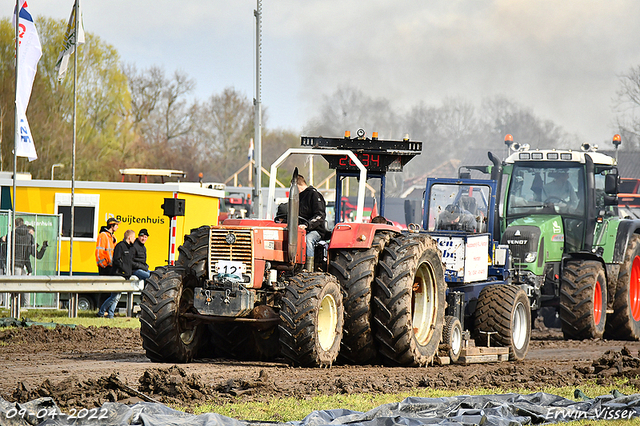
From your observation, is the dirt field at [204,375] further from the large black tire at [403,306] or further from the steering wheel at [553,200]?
the steering wheel at [553,200]

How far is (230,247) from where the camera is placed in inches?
386

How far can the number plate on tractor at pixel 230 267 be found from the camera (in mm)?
9688

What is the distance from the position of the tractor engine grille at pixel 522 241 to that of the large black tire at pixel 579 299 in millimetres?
855

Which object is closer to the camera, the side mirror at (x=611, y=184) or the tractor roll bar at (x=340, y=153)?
the tractor roll bar at (x=340, y=153)

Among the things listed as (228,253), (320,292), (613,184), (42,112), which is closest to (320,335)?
(320,292)

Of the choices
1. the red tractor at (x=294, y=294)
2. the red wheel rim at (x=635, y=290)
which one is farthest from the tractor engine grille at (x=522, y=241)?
the red tractor at (x=294, y=294)

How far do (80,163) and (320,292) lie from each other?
1381 inches

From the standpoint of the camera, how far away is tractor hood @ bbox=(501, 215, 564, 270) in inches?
586

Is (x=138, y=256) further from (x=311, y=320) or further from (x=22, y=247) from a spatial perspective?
(x=311, y=320)

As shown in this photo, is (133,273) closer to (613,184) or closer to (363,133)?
(363,133)

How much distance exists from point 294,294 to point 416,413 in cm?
293

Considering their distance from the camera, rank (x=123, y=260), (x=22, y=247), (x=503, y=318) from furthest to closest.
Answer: (x=22, y=247)
(x=123, y=260)
(x=503, y=318)

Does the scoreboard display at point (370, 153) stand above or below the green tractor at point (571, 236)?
above

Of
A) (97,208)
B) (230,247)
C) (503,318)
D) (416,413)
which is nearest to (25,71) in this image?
(97,208)
